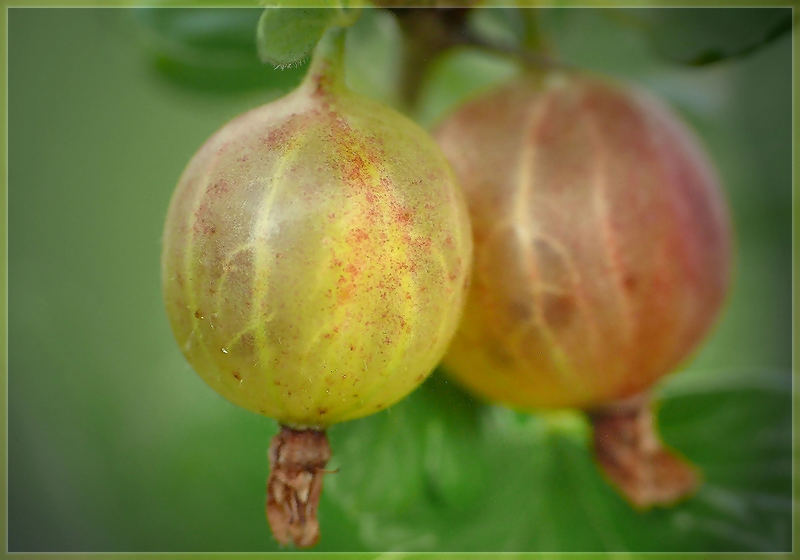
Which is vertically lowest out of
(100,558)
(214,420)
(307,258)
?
(100,558)

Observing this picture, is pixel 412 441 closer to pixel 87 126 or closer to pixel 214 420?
pixel 214 420

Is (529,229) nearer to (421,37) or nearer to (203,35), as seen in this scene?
(421,37)

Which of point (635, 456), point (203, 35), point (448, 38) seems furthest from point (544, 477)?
point (203, 35)

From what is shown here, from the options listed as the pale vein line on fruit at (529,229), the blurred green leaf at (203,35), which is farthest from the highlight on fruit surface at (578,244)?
the blurred green leaf at (203,35)

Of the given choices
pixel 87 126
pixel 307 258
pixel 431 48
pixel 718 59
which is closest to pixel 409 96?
pixel 431 48

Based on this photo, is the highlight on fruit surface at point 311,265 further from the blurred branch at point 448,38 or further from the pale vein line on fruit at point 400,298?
the blurred branch at point 448,38

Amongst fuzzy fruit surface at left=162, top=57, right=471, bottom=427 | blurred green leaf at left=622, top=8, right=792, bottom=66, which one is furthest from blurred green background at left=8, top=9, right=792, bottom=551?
fuzzy fruit surface at left=162, top=57, right=471, bottom=427
